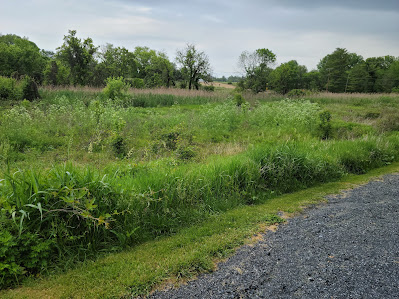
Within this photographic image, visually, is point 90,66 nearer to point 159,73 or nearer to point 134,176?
point 159,73

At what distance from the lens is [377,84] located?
3431cm

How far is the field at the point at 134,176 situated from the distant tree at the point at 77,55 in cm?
1155

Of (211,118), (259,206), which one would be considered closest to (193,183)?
(259,206)

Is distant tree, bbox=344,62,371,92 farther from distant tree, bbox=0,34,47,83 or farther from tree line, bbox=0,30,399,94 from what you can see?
distant tree, bbox=0,34,47,83

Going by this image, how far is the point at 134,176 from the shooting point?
4012mm

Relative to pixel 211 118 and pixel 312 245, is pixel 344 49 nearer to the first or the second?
pixel 211 118

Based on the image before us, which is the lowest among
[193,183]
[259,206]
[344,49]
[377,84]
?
[259,206]

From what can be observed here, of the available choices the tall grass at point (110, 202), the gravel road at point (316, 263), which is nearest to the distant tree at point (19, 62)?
the tall grass at point (110, 202)

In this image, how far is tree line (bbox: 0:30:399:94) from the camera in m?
21.0

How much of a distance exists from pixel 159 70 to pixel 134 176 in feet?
93.0

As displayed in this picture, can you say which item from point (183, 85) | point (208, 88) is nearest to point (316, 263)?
point (208, 88)

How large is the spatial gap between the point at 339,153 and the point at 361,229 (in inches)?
136

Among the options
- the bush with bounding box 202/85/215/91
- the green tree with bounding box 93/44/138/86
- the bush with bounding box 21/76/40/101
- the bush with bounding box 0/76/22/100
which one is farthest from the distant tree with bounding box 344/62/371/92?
the bush with bounding box 0/76/22/100

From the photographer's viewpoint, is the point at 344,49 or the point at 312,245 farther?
the point at 344,49
